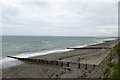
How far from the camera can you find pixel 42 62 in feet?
98.0

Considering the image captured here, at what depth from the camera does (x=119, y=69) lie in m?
9.09

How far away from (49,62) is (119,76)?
67.6 ft

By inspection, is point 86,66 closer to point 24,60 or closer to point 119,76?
point 119,76

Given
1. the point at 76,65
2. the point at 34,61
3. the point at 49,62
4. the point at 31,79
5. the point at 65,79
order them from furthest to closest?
the point at 34,61, the point at 49,62, the point at 76,65, the point at 31,79, the point at 65,79

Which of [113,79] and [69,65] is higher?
[113,79]

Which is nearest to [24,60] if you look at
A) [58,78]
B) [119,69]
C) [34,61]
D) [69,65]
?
[34,61]

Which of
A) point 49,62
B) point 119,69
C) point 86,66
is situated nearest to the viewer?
point 119,69

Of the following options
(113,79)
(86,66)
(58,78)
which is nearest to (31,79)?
(58,78)

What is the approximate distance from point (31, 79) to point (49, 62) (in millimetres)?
9931

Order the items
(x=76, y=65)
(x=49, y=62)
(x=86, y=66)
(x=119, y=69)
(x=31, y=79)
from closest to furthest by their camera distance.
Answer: (x=119, y=69), (x=31, y=79), (x=86, y=66), (x=76, y=65), (x=49, y=62)

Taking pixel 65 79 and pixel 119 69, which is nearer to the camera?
pixel 119 69

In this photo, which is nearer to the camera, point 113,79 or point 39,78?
point 113,79

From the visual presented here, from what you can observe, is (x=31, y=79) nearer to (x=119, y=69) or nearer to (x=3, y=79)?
(x=3, y=79)

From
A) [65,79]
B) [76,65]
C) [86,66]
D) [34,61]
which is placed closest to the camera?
[65,79]
